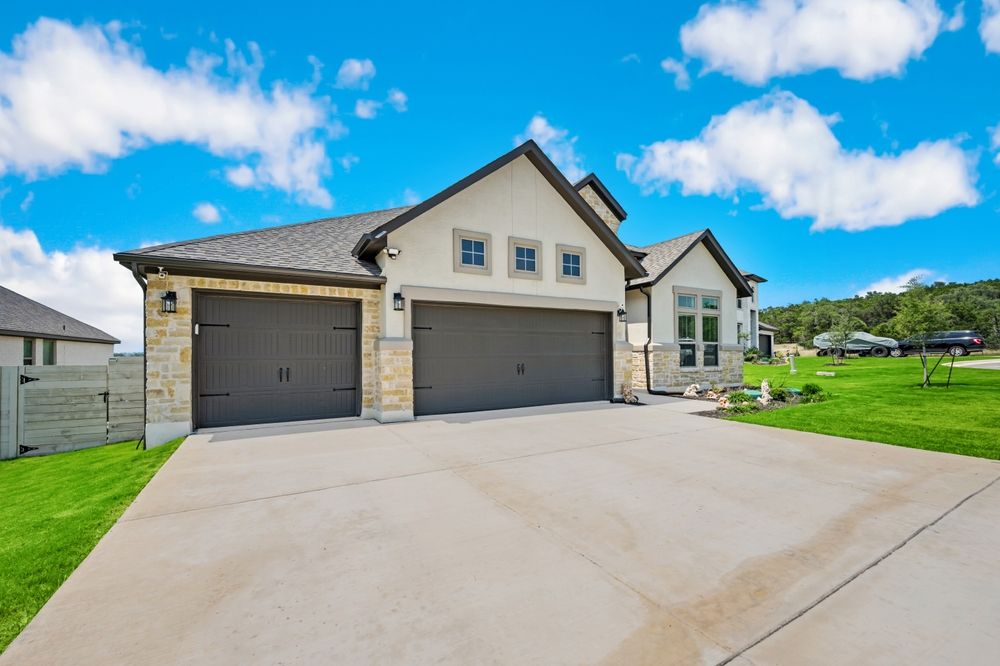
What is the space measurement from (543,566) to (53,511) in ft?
18.3

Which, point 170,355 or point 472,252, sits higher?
point 472,252

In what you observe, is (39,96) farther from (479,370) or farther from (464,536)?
(464,536)

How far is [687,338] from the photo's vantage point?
49.7ft

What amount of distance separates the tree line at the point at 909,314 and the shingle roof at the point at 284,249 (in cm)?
2674

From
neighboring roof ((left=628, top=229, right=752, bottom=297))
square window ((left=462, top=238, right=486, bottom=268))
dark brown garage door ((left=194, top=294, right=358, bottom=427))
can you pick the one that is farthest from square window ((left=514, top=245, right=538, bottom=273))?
neighboring roof ((left=628, top=229, right=752, bottom=297))

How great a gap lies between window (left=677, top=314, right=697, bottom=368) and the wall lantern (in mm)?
14345

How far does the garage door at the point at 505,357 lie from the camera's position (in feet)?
33.2

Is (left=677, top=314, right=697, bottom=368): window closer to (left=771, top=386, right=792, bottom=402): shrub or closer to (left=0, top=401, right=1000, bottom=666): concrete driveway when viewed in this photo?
(left=771, top=386, right=792, bottom=402): shrub

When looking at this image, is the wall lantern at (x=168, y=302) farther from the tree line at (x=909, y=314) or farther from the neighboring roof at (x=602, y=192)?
the tree line at (x=909, y=314)

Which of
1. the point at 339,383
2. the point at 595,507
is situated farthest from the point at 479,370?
the point at 595,507

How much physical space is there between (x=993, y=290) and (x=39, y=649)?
84523 mm

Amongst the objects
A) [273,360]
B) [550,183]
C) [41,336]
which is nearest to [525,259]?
[550,183]

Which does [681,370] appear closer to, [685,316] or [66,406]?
[685,316]

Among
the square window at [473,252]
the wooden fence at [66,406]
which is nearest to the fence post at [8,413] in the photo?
the wooden fence at [66,406]
